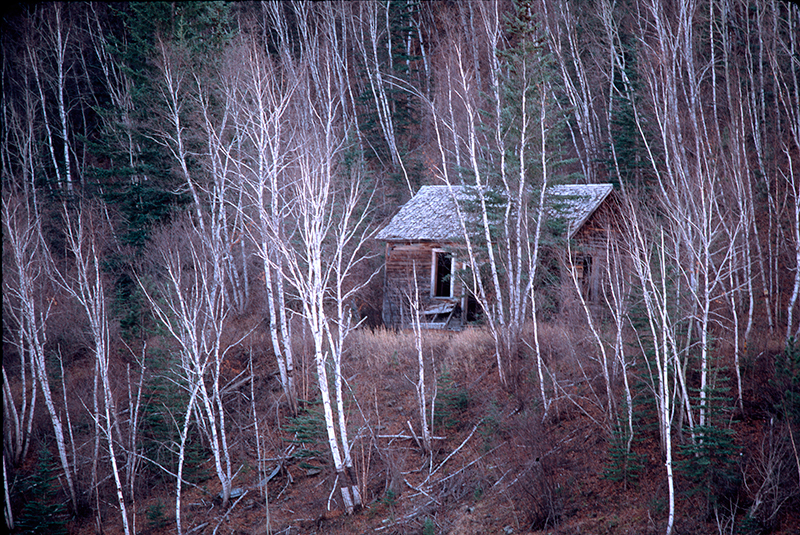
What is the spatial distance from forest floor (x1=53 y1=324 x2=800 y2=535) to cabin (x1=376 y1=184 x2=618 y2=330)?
13.5 ft

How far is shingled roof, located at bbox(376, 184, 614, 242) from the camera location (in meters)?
19.6

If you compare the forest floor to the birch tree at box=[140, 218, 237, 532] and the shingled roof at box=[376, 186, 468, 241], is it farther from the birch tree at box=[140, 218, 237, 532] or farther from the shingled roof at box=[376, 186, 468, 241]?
the shingled roof at box=[376, 186, 468, 241]

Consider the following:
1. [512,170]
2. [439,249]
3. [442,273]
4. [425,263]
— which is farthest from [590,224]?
[442,273]

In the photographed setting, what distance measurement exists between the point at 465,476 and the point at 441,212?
41.1 feet

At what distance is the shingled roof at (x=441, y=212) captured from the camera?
19.6m

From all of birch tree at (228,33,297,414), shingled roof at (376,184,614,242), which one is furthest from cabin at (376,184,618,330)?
birch tree at (228,33,297,414)

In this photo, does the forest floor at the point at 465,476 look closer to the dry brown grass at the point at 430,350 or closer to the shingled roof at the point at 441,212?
the dry brown grass at the point at 430,350

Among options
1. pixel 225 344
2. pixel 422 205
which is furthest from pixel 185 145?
pixel 422 205

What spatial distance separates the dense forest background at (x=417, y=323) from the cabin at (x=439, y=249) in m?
1.57

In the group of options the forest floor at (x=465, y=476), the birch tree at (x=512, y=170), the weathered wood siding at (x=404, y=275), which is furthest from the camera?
the weathered wood siding at (x=404, y=275)

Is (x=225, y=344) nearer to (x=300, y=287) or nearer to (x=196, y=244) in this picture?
(x=196, y=244)

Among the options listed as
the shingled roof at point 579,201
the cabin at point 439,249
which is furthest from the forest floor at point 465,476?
the shingled roof at point 579,201

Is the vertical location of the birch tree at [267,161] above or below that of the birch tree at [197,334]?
above

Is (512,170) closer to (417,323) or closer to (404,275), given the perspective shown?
(404,275)
